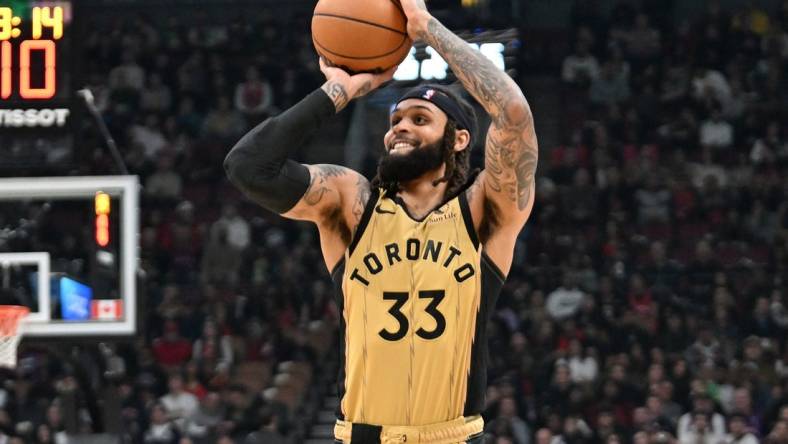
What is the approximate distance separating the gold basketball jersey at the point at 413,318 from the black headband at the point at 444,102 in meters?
0.33

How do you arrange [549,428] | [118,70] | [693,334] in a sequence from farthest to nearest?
[118,70] → [693,334] → [549,428]

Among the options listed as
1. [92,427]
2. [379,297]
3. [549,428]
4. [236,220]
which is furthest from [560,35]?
[379,297]

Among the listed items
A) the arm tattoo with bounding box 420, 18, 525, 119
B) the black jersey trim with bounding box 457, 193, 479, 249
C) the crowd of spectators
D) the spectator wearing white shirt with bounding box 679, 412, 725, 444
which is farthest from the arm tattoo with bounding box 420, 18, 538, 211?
the spectator wearing white shirt with bounding box 679, 412, 725, 444

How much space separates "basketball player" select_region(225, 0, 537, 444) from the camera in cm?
516

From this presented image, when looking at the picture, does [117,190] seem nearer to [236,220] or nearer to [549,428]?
[549,428]

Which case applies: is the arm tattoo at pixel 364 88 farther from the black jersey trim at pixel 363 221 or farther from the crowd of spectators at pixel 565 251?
the crowd of spectators at pixel 565 251

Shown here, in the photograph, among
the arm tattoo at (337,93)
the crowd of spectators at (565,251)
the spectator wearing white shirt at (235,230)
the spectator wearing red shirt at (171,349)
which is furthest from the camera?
the spectator wearing white shirt at (235,230)

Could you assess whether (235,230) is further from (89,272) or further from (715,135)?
(89,272)

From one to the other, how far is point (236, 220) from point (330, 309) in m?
1.85

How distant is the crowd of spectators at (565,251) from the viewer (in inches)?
578

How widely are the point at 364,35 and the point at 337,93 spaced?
28 cm

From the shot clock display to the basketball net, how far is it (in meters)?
1.18

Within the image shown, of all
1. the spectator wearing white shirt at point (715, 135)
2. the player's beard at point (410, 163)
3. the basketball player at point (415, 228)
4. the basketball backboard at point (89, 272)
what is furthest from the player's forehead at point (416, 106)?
the spectator wearing white shirt at point (715, 135)

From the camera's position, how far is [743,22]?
19547mm
